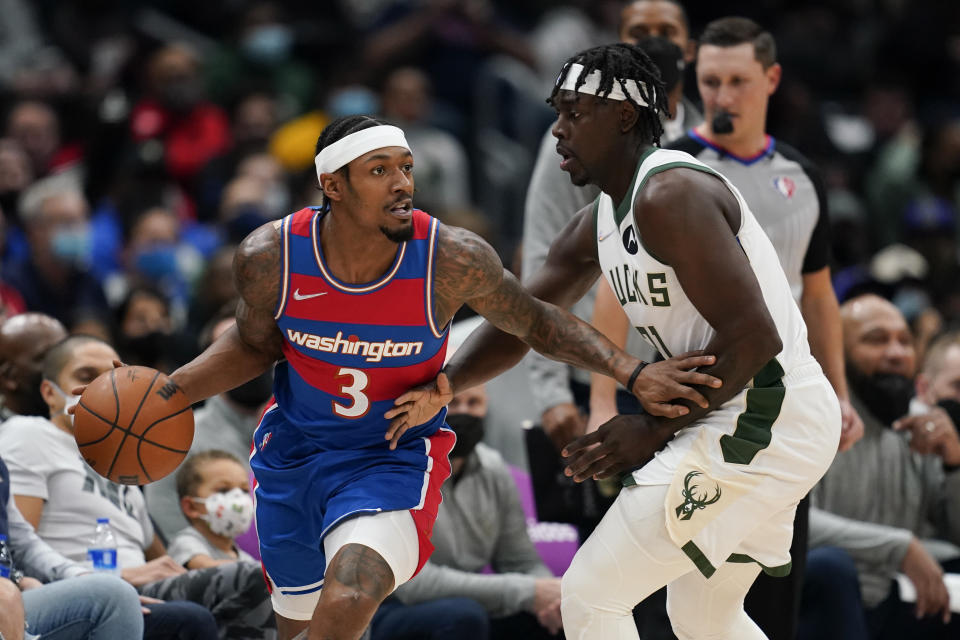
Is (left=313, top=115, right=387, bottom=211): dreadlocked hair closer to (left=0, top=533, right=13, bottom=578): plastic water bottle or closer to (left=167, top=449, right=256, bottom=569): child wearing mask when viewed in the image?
(left=0, top=533, right=13, bottom=578): plastic water bottle

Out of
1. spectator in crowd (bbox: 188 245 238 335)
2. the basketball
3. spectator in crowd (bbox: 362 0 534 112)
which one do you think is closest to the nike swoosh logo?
the basketball

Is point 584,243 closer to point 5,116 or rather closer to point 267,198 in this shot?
point 267,198

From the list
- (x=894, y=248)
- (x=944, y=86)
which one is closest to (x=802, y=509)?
(x=894, y=248)

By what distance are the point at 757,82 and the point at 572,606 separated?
95.7 inches

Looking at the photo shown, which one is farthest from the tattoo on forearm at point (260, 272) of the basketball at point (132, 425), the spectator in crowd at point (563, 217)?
the spectator in crowd at point (563, 217)

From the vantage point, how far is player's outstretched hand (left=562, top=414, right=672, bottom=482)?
4.77 meters

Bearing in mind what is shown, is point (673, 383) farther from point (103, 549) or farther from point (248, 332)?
point (103, 549)

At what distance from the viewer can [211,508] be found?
20.7ft

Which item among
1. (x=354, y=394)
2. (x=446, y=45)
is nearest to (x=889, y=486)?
(x=354, y=394)

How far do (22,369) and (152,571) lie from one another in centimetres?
108

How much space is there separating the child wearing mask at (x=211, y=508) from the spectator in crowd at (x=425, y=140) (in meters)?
5.53

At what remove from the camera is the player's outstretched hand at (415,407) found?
16.3 feet

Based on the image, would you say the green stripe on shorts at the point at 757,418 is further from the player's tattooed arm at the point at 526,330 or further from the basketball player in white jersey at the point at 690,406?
the player's tattooed arm at the point at 526,330

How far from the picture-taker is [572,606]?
4641 millimetres
